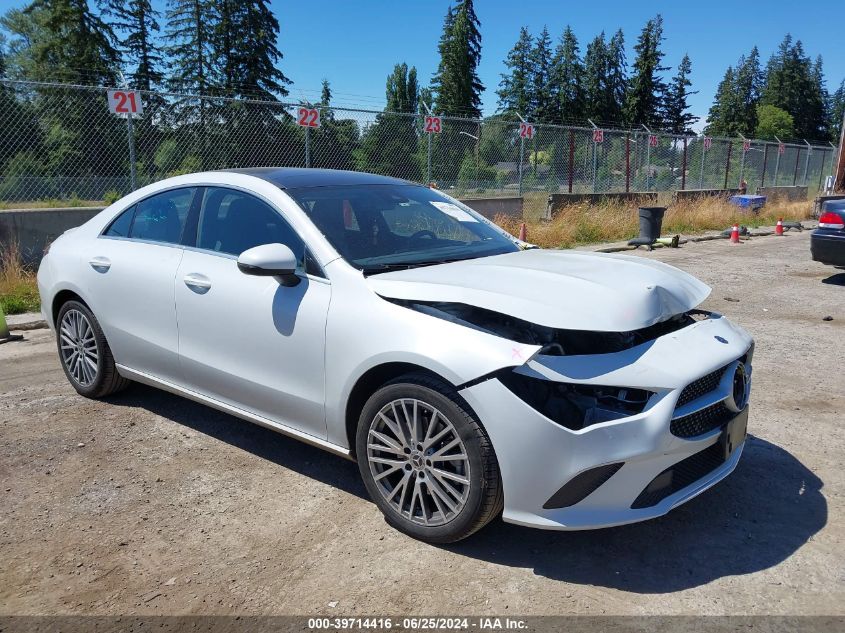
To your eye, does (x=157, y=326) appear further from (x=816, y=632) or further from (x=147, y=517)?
(x=816, y=632)

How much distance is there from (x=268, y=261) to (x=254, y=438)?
146 cm

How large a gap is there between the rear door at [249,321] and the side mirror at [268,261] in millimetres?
123

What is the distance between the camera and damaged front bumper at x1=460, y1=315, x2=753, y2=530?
260 cm

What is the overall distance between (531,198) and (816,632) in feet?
49.3

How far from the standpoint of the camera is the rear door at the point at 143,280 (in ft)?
13.3

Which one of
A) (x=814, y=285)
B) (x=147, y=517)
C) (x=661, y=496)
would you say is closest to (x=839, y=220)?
(x=814, y=285)

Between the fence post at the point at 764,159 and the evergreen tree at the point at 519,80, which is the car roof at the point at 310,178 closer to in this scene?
the fence post at the point at 764,159

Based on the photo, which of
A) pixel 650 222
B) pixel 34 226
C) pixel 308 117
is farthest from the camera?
pixel 650 222

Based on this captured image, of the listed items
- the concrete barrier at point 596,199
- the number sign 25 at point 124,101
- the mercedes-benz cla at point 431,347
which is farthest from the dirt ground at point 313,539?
the concrete barrier at point 596,199

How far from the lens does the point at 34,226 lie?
29.6 feet

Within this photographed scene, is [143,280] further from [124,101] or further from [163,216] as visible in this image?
[124,101]

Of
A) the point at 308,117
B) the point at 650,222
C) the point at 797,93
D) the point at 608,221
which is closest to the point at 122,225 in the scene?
the point at 308,117

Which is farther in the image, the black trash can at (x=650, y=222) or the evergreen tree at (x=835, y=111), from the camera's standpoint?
the evergreen tree at (x=835, y=111)

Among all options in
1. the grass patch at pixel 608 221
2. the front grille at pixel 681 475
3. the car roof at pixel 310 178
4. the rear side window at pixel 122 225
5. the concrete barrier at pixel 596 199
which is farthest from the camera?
the concrete barrier at pixel 596 199
